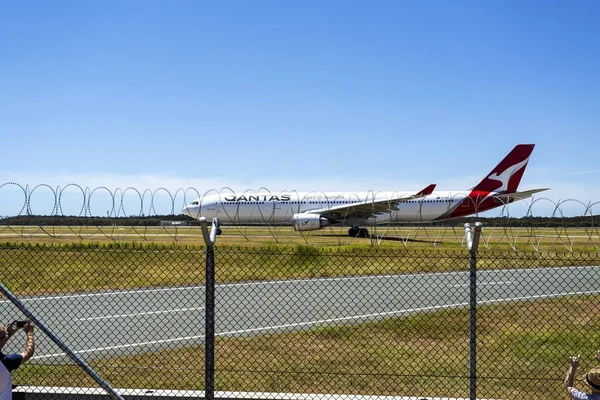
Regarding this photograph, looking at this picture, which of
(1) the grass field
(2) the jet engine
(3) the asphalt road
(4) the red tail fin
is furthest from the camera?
(4) the red tail fin

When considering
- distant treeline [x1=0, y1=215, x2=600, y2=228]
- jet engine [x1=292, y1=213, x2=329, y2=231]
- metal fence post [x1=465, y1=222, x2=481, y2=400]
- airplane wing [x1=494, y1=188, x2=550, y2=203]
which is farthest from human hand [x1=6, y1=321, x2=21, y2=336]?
airplane wing [x1=494, y1=188, x2=550, y2=203]

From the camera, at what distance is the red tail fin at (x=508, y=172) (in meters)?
46.6

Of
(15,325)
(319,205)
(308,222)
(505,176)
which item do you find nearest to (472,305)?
(15,325)

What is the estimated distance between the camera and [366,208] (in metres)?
40.2

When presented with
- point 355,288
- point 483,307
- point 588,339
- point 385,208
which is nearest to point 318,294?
point 355,288

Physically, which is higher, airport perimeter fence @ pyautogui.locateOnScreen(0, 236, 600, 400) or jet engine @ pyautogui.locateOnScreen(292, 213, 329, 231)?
jet engine @ pyautogui.locateOnScreen(292, 213, 329, 231)

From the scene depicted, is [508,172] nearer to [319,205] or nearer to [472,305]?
[319,205]

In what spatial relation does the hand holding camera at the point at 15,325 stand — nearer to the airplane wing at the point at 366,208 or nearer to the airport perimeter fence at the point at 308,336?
the airport perimeter fence at the point at 308,336

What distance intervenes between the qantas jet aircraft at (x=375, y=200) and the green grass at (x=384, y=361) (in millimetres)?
31772

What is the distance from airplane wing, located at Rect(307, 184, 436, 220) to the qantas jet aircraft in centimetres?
18

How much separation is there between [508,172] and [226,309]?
123 ft

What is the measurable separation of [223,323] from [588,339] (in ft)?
19.3

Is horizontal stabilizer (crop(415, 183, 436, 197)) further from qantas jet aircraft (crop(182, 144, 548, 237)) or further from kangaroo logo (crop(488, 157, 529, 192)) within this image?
kangaroo logo (crop(488, 157, 529, 192))

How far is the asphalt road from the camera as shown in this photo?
33.6ft
